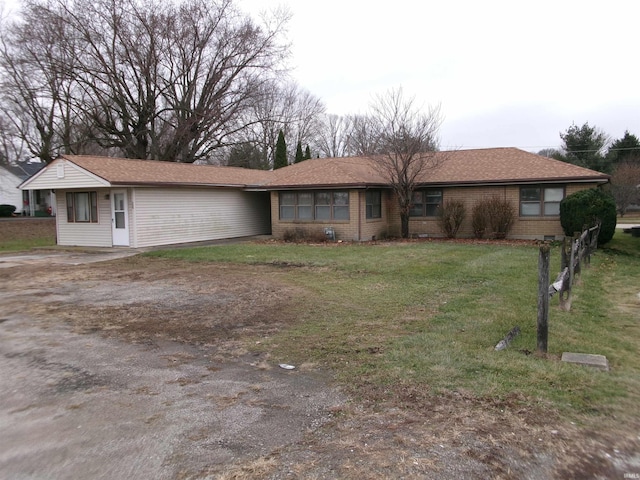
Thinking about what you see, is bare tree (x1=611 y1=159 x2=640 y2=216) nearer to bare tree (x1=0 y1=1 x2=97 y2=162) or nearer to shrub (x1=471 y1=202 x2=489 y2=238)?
shrub (x1=471 y1=202 x2=489 y2=238)

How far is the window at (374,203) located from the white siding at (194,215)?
7123 mm

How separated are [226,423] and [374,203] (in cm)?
1853

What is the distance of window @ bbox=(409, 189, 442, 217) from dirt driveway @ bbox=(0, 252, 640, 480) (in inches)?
623

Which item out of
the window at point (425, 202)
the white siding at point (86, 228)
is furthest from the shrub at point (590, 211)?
the white siding at point (86, 228)

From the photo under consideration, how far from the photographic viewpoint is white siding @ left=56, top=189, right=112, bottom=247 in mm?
20109

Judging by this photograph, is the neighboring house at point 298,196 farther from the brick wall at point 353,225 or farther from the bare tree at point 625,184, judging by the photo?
the bare tree at point 625,184

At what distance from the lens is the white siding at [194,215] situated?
19703 millimetres

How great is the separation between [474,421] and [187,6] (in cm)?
3421

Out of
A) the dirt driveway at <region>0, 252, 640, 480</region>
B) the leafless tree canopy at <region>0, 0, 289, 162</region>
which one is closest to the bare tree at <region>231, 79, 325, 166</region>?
the leafless tree canopy at <region>0, 0, 289, 162</region>

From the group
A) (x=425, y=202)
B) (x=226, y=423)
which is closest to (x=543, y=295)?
(x=226, y=423)

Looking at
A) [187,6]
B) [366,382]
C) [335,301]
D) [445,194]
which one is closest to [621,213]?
[445,194]

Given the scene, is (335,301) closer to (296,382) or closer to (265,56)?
(296,382)

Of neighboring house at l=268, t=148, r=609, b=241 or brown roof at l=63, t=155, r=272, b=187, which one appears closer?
brown roof at l=63, t=155, r=272, b=187

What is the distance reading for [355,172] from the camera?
880 inches
